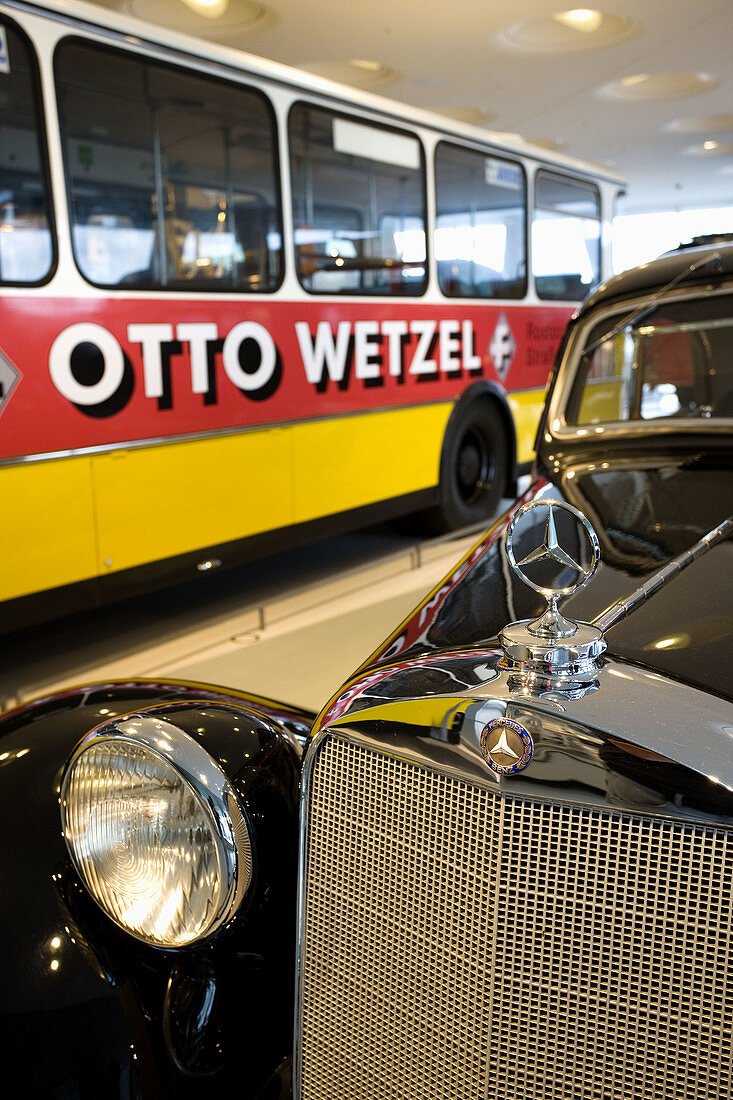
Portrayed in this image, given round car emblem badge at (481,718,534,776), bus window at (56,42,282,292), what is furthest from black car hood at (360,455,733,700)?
bus window at (56,42,282,292)

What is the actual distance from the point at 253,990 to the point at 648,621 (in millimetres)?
850

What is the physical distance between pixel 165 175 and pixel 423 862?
3.82m

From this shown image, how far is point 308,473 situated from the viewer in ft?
17.0

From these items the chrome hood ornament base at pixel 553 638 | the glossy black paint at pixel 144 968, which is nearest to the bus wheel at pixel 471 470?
the glossy black paint at pixel 144 968

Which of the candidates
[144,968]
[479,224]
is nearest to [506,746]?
[144,968]

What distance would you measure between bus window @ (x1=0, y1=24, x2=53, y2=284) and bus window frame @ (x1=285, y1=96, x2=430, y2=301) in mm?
1477

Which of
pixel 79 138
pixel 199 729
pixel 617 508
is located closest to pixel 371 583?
pixel 79 138

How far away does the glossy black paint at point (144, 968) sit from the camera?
4.39 ft

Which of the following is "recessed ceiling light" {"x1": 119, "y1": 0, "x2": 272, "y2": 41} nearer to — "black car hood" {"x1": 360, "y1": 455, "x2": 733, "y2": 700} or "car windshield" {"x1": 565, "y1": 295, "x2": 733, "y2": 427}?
"car windshield" {"x1": 565, "y1": 295, "x2": 733, "y2": 427}

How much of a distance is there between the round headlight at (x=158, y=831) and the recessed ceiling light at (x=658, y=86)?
13.4 meters

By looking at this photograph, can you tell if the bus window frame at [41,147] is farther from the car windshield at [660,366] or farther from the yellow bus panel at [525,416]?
the yellow bus panel at [525,416]

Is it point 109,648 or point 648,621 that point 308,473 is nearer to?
point 109,648

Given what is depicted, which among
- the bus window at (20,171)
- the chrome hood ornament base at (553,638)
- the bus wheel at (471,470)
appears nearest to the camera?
the chrome hood ornament base at (553,638)

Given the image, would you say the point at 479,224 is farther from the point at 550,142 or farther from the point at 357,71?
the point at 550,142
